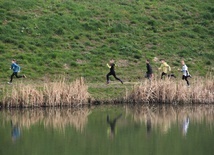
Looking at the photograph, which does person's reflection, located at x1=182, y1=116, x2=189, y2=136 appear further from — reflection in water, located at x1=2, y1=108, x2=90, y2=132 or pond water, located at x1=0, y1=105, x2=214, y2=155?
reflection in water, located at x1=2, y1=108, x2=90, y2=132

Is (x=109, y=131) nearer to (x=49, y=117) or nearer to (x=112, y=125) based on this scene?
(x=112, y=125)

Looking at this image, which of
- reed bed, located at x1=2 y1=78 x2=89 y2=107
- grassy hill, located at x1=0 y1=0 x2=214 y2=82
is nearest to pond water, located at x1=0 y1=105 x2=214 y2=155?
reed bed, located at x1=2 y1=78 x2=89 y2=107

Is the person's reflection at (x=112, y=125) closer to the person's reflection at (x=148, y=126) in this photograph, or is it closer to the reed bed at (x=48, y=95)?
the person's reflection at (x=148, y=126)

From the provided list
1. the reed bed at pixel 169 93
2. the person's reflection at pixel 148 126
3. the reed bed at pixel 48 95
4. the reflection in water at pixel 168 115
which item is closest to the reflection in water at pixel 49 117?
the reed bed at pixel 48 95

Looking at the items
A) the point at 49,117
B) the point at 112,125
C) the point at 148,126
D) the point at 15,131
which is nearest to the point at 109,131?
the point at 112,125

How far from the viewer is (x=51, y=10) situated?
5519cm

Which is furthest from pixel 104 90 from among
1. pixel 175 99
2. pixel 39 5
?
pixel 39 5

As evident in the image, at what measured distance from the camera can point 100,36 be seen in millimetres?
52906

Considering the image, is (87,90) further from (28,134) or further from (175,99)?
(28,134)

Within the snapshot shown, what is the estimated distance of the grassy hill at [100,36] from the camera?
46.5m

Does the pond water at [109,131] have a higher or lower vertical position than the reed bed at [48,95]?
lower

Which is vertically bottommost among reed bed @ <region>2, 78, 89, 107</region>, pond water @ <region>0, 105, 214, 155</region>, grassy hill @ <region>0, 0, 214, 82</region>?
pond water @ <region>0, 105, 214, 155</region>

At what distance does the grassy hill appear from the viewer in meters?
46.5

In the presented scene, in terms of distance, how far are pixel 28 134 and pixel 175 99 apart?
11017 millimetres
